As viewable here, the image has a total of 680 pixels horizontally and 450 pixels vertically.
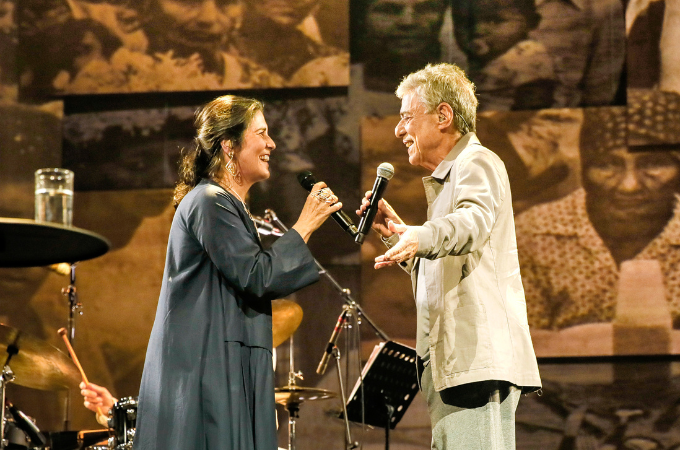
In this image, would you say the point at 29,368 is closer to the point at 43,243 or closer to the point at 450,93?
the point at 450,93

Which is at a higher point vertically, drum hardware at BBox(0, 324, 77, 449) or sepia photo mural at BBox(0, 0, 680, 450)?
sepia photo mural at BBox(0, 0, 680, 450)

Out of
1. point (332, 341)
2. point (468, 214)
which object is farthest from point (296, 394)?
point (468, 214)

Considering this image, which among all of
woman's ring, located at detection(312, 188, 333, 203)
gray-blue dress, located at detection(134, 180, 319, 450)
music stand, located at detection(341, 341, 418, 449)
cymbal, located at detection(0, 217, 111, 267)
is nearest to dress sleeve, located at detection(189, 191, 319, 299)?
gray-blue dress, located at detection(134, 180, 319, 450)

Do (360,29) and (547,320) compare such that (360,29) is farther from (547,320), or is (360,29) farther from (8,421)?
(8,421)

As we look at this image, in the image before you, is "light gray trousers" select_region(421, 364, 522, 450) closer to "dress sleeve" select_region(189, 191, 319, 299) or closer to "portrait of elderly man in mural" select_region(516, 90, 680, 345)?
"dress sleeve" select_region(189, 191, 319, 299)

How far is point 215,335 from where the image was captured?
6.67 feet

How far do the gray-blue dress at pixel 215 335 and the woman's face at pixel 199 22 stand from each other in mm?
3391

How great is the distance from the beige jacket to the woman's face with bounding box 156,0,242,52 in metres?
3.47

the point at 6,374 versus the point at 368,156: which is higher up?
the point at 368,156

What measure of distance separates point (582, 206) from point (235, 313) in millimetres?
3371

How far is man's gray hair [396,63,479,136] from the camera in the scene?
2.45 meters

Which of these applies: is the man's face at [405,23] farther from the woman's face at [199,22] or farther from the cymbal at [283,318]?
the cymbal at [283,318]

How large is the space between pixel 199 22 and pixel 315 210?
350 cm

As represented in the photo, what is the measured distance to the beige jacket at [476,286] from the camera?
196 centimetres
